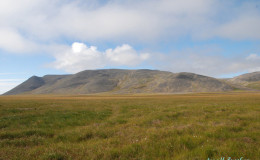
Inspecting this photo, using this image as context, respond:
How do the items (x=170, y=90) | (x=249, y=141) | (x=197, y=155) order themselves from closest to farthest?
1. (x=197, y=155)
2. (x=249, y=141)
3. (x=170, y=90)

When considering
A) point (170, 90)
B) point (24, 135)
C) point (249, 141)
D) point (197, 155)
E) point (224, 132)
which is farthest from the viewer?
point (170, 90)

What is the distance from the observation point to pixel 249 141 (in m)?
7.37

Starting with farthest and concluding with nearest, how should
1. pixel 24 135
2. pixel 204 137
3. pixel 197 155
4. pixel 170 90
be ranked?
pixel 170 90 → pixel 24 135 → pixel 204 137 → pixel 197 155

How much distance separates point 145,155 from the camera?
6.05 meters

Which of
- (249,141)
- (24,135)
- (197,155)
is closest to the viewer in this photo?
(197,155)

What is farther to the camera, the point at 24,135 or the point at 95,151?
the point at 24,135

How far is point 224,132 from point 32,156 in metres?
9.88

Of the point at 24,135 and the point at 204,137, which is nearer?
the point at 204,137

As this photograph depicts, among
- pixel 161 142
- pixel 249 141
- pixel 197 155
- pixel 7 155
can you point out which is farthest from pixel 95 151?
pixel 249 141

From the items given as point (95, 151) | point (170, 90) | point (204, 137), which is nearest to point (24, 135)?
point (95, 151)

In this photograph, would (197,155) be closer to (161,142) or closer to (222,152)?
(222,152)

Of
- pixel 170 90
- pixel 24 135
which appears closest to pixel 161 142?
pixel 24 135

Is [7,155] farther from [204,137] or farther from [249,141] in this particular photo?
[249,141]

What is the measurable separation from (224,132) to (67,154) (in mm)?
8478
